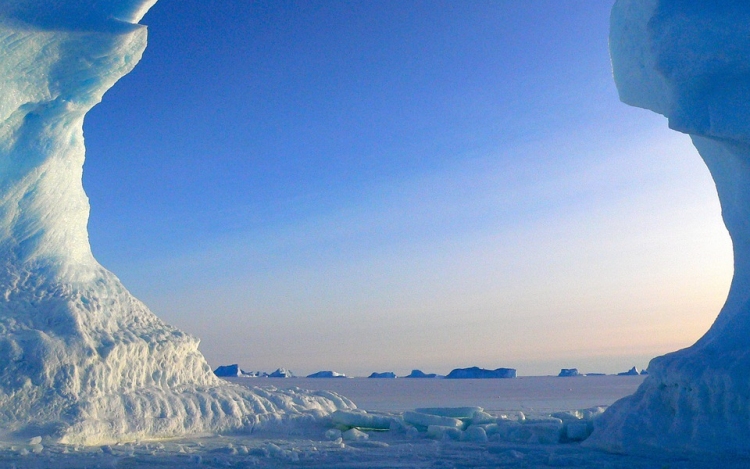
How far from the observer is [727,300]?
9523 millimetres

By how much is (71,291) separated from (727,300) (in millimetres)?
11173

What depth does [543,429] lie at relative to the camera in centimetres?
1000

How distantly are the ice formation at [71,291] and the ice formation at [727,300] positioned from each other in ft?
23.6

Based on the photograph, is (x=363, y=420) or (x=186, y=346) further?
(x=186, y=346)

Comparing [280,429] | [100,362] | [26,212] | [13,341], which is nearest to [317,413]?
[280,429]

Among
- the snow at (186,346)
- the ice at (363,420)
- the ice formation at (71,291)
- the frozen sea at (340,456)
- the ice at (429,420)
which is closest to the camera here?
the frozen sea at (340,456)

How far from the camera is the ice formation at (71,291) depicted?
1032cm

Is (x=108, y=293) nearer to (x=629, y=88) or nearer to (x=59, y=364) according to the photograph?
(x=59, y=364)

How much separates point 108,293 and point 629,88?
34.7ft

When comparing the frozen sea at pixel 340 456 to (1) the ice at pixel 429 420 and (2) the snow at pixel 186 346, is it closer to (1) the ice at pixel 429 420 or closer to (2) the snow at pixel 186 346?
(2) the snow at pixel 186 346

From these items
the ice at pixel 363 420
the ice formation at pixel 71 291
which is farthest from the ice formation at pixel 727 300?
the ice formation at pixel 71 291

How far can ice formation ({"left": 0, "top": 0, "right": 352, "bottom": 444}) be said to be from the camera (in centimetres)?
1032

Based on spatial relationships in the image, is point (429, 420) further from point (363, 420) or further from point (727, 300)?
point (727, 300)

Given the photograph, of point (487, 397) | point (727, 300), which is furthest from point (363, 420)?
point (487, 397)
